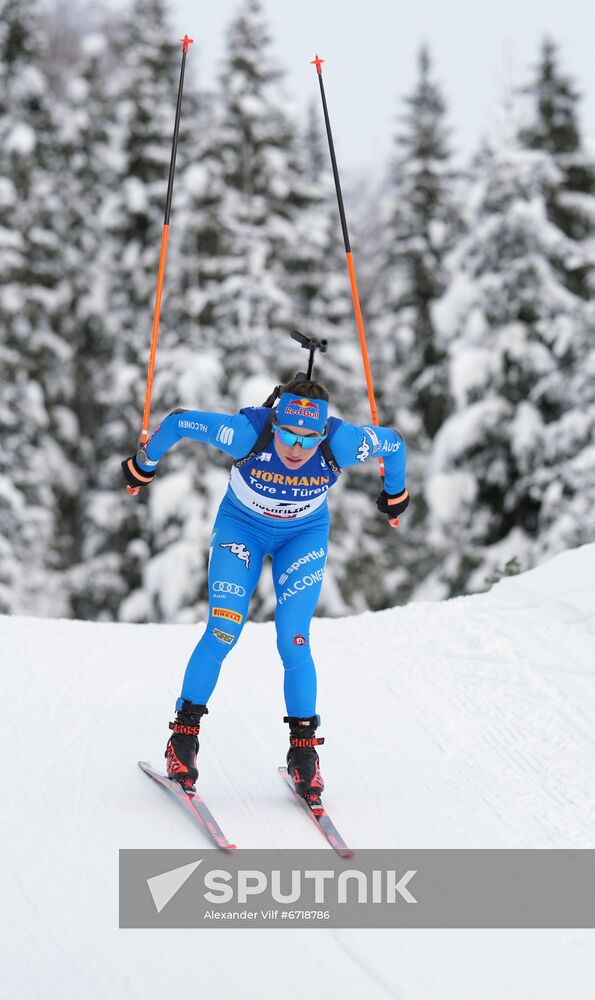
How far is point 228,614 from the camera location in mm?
4324

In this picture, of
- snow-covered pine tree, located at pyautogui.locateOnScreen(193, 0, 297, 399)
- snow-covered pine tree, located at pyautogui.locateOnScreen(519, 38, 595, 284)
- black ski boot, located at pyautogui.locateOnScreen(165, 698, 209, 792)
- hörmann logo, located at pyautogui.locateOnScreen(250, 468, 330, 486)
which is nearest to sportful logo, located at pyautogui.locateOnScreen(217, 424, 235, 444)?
hörmann logo, located at pyautogui.locateOnScreen(250, 468, 330, 486)

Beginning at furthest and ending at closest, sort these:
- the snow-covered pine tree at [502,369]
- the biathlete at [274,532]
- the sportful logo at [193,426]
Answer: the snow-covered pine tree at [502,369], the sportful logo at [193,426], the biathlete at [274,532]

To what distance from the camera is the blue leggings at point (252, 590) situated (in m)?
4.35

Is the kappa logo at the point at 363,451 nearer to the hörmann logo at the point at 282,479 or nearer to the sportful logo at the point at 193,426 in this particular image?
the hörmann logo at the point at 282,479

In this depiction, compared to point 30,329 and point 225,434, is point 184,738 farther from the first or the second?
point 30,329

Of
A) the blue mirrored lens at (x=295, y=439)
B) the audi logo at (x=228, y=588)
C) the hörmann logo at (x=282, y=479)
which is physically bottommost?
the audi logo at (x=228, y=588)

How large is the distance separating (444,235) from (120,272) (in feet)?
24.7

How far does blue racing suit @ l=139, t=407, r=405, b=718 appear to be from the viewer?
171 inches

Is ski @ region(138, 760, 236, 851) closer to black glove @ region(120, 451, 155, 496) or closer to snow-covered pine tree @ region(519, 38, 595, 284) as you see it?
black glove @ region(120, 451, 155, 496)

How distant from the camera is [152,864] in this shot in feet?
12.0

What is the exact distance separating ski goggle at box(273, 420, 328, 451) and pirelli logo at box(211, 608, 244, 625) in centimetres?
83

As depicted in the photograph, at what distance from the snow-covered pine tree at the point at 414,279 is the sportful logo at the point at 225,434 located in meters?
16.6

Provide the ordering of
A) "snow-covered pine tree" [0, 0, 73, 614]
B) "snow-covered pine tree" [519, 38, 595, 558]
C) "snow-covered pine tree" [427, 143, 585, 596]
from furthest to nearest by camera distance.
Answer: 1. "snow-covered pine tree" [0, 0, 73, 614]
2. "snow-covered pine tree" [427, 143, 585, 596]
3. "snow-covered pine tree" [519, 38, 595, 558]

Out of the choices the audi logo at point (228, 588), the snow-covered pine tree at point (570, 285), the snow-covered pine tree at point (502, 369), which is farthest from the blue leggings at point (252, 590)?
the snow-covered pine tree at point (502, 369)
